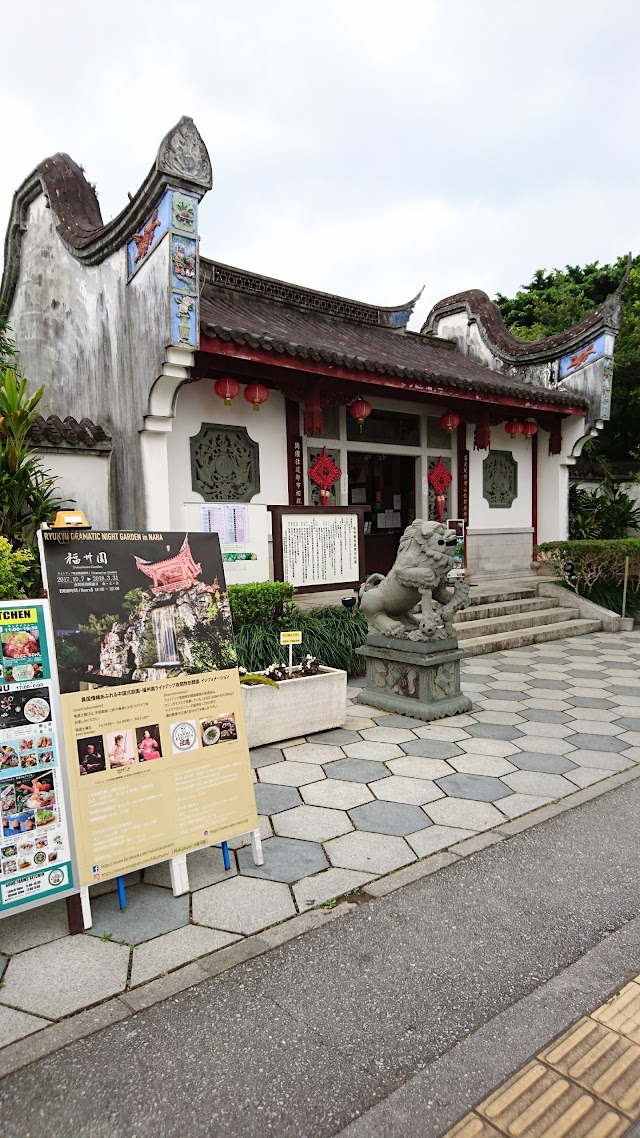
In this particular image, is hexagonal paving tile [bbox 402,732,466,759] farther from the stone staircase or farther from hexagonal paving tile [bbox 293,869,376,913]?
the stone staircase

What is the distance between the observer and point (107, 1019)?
2.03 meters

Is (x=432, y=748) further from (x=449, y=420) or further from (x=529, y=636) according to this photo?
(x=449, y=420)

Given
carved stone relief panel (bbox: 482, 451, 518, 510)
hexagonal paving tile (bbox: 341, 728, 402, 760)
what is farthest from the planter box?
carved stone relief panel (bbox: 482, 451, 518, 510)

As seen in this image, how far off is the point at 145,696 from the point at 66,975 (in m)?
1.00

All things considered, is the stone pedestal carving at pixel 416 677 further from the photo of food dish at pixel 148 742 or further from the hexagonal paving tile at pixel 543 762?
the photo of food dish at pixel 148 742

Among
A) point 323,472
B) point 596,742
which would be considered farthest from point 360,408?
point 596,742

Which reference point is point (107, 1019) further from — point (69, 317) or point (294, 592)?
point (69, 317)

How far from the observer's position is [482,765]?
4.21 m

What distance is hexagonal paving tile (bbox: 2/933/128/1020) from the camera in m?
2.12

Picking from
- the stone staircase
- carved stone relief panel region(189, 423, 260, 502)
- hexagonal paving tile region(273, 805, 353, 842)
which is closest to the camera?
hexagonal paving tile region(273, 805, 353, 842)

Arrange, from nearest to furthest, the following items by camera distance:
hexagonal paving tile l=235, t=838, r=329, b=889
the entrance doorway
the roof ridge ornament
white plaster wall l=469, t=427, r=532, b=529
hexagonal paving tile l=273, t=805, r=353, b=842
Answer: hexagonal paving tile l=235, t=838, r=329, b=889
hexagonal paving tile l=273, t=805, r=353, b=842
the roof ridge ornament
the entrance doorway
white plaster wall l=469, t=427, r=532, b=529

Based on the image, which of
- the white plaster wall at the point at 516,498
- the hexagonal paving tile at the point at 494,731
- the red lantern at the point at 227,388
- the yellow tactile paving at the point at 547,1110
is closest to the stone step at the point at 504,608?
the white plaster wall at the point at 516,498

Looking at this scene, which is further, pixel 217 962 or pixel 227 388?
pixel 227 388

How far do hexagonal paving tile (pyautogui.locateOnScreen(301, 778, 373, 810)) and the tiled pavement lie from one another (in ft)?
0.04
